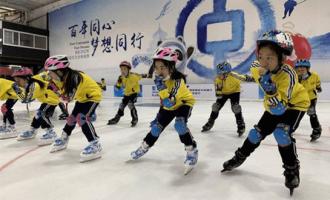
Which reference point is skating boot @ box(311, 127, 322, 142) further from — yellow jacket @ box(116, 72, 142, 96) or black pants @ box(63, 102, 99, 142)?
yellow jacket @ box(116, 72, 142, 96)

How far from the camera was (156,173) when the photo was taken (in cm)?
267

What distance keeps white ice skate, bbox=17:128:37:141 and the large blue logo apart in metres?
8.37

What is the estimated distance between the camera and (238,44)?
1125 centimetres

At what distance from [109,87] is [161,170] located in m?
12.0

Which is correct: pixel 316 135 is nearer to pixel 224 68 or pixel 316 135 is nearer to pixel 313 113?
pixel 313 113

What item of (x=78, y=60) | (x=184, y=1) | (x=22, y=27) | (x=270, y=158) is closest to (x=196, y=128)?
(x=270, y=158)

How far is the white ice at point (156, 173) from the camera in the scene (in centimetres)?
217

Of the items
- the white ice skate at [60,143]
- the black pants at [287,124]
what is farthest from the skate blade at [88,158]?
the black pants at [287,124]

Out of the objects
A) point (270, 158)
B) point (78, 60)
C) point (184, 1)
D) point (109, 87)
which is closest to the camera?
point (270, 158)

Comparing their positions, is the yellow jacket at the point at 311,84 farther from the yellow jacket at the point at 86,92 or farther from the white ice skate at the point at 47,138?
the white ice skate at the point at 47,138

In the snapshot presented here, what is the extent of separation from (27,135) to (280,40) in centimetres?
382

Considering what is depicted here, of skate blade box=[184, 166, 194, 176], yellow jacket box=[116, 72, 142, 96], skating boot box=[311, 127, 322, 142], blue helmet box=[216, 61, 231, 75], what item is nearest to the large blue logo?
yellow jacket box=[116, 72, 142, 96]

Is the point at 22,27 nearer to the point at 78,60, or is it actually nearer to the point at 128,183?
the point at 78,60

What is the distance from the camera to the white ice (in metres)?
2.17
